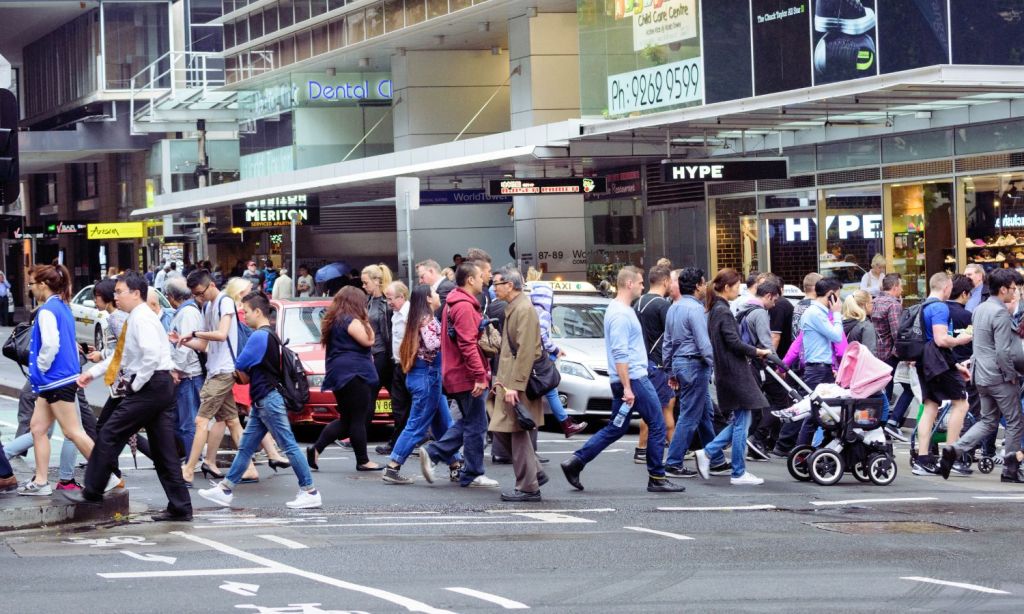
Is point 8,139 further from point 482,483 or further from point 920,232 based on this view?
point 920,232

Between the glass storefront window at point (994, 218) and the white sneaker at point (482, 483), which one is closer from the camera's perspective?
the white sneaker at point (482, 483)

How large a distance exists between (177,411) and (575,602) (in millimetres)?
A: 6514

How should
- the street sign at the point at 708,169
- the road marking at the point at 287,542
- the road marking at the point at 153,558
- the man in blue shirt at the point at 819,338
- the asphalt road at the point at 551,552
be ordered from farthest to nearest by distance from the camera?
1. the street sign at the point at 708,169
2. the man in blue shirt at the point at 819,338
3. the road marking at the point at 287,542
4. the road marking at the point at 153,558
5. the asphalt road at the point at 551,552

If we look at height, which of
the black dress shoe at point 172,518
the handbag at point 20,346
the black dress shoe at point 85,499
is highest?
the handbag at point 20,346

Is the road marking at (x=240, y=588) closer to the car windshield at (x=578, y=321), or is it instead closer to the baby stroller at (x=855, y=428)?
the baby stroller at (x=855, y=428)

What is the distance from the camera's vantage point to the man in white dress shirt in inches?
423

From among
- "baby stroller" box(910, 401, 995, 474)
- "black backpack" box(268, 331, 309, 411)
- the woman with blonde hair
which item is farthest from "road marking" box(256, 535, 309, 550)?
the woman with blonde hair

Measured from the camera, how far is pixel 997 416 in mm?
13250

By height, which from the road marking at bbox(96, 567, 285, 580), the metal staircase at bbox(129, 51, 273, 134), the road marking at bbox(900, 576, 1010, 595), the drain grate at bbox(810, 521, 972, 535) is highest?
the metal staircase at bbox(129, 51, 273, 134)

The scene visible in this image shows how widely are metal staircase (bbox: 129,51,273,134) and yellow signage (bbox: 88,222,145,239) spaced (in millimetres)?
3182

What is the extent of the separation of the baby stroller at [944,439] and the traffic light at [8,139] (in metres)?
8.08

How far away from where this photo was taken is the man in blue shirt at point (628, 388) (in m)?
12.1

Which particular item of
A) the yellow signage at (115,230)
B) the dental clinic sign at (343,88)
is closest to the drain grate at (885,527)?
the dental clinic sign at (343,88)

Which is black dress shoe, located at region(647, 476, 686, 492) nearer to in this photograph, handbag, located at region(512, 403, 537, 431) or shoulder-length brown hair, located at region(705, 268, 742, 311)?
handbag, located at region(512, 403, 537, 431)
